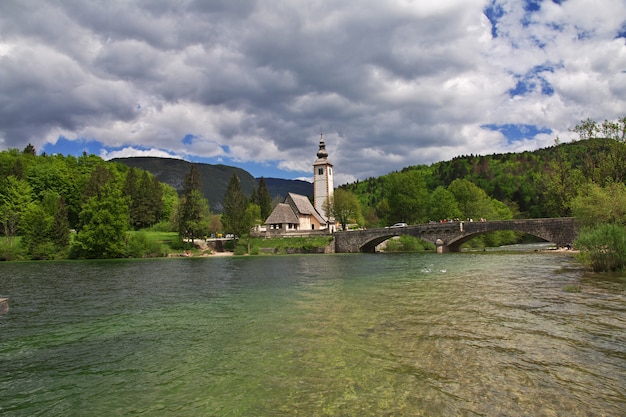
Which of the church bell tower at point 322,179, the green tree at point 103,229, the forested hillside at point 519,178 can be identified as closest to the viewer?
the forested hillside at point 519,178

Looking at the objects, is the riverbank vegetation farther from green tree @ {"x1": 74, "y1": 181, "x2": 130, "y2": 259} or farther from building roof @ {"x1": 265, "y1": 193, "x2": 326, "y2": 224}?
building roof @ {"x1": 265, "y1": 193, "x2": 326, "y2": 224}

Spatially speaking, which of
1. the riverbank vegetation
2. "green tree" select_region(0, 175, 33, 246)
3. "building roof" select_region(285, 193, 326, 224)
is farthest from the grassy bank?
"green tree" select_region(0, 175, 33, 246)

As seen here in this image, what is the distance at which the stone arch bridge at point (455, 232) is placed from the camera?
163 ft

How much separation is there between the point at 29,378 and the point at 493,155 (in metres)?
200

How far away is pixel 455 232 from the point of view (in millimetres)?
59188

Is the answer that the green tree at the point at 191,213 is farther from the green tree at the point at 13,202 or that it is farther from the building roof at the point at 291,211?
the green tree at the point at 13,202

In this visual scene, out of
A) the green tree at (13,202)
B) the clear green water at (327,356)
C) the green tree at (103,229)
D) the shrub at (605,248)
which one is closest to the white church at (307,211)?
the green tree at (103,229)

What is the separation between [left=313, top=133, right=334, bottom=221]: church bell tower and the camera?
3792 inches

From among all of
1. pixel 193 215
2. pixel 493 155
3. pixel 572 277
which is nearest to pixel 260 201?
pixel 193 215

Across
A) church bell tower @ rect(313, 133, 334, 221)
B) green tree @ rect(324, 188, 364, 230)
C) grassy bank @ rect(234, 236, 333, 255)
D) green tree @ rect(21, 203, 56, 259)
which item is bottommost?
grassy bank @ rect(234, 236, 333, 255)

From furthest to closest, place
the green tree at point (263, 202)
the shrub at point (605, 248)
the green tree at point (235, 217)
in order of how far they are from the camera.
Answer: the green tree at point (263, 202), the green tree at point (235, 217), the shrub at point (605, 248)

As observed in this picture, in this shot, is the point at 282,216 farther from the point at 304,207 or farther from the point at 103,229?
the point at 103,229

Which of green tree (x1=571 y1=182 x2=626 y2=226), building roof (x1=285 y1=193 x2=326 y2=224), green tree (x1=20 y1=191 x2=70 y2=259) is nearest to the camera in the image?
green tree (x1=571 y1=182 x2=626 y2=226)

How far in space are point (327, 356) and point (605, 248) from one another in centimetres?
2169
